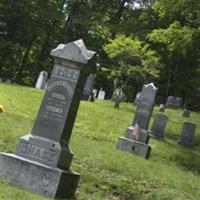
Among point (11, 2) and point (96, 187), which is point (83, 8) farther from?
point (96, 187)

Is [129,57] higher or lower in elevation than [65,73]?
higher

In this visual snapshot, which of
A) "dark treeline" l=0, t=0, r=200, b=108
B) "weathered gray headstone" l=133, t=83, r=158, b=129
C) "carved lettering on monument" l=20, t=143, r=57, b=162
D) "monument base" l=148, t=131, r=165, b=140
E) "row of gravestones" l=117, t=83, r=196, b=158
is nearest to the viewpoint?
"carved lettering on monument" l=20, t=143, r=57, b=162

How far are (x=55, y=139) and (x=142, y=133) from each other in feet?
27.1

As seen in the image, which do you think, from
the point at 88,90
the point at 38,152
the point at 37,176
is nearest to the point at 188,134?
the point at 88,90

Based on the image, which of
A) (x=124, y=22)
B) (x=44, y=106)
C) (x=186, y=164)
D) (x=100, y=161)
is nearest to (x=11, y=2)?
(x=124, y=22)

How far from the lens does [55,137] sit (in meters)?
9.26

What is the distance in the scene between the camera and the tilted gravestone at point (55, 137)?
349 inches

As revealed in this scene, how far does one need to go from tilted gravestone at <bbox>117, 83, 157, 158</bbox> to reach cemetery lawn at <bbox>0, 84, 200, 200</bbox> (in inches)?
→ 14.6

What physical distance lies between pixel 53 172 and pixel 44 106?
1.26 m

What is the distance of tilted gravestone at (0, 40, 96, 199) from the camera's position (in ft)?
29.1

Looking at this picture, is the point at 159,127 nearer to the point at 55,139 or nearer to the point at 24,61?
the point at 55,139

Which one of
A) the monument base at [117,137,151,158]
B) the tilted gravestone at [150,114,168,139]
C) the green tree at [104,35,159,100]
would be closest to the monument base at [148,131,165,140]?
the tilted gravestone at [150,114,168,139]

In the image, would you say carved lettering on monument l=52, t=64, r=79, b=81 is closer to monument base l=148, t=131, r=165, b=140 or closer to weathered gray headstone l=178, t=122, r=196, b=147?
monument base l=148, t=131, r=165, b=140

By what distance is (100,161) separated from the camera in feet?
42.0
